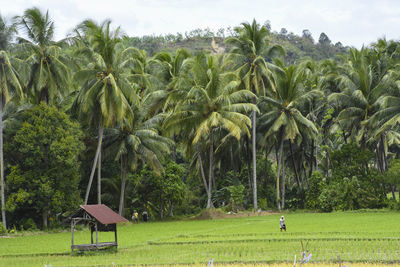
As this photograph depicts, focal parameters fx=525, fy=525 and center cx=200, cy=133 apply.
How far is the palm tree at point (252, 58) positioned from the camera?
37.2m

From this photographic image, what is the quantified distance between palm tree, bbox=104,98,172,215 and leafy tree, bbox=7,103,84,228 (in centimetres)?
468

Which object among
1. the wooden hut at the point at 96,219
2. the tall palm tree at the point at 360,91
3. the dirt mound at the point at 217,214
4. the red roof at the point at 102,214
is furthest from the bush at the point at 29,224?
Result: the tall palm tree at the point at 360,91

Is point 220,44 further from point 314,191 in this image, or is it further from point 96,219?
point 96,219

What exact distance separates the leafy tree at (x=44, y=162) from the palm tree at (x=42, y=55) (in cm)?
159

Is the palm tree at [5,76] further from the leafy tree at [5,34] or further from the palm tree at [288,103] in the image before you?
the palm tree at [288,103]

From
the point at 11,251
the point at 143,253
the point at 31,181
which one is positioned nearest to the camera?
the point at 143,253

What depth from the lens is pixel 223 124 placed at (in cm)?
3447

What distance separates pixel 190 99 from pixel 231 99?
2784 mm

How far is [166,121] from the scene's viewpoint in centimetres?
3562

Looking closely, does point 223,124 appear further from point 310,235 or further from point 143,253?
point 143,253

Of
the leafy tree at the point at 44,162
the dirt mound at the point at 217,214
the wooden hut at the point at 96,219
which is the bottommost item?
the dirt mound at the point at 217,214

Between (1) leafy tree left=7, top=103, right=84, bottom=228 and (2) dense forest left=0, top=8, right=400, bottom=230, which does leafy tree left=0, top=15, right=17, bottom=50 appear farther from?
(1) leafy tree left=7, top=103, right=84, bottom=228

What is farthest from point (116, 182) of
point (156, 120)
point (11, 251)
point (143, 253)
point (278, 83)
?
point (143, 253)

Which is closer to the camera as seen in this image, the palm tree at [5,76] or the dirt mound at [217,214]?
the palm tree at [5,76]
